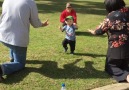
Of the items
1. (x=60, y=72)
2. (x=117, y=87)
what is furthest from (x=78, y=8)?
(x=117, y=87)

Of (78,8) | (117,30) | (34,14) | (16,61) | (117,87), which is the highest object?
(34,14)

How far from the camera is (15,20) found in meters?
6.61

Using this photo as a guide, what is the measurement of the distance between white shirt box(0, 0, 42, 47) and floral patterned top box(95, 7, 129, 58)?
146cm

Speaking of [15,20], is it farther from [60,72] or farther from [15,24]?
[60,72]

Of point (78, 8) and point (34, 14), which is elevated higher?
point (34, 14)

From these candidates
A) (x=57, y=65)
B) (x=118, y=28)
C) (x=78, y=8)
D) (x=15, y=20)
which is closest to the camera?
(x=15, y=20)

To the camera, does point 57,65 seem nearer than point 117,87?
No

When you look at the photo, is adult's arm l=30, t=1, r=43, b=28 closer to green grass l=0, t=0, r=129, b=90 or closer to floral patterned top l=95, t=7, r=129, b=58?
green grass l=0, t=0, r=129, b=90

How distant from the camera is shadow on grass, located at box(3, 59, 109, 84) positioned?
669cm

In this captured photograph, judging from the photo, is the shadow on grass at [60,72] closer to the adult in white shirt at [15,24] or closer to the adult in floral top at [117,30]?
the adult in white shirt at [15,24]

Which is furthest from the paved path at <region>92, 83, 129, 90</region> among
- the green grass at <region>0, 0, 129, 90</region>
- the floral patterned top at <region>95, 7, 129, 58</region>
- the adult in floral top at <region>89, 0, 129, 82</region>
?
the floral patterned top at <region>95, 7, 129, 58</region>

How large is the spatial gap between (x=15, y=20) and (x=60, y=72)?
1.42 meters

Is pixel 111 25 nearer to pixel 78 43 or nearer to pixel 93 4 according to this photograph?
pixel 78 43

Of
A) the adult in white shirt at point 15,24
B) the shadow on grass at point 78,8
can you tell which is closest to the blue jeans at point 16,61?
the adult in white shirt at point 15,24
